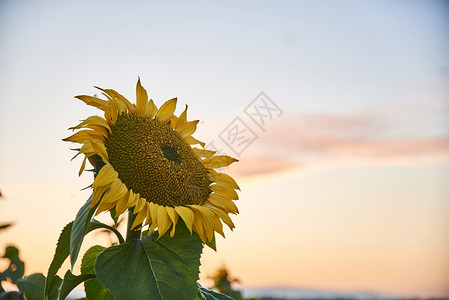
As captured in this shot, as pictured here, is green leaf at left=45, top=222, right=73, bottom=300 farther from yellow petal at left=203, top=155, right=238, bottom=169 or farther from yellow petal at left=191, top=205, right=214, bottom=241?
yellow petal at left=203, top=155, right=238, bottom=169

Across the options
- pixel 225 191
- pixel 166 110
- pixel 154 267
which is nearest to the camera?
pixel 154 267

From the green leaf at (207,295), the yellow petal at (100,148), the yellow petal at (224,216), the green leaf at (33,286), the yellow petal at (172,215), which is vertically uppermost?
the yellow petal at (100,148)

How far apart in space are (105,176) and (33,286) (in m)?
0.44

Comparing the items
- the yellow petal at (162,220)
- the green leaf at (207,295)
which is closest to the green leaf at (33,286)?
the yellow petal at (162,220)

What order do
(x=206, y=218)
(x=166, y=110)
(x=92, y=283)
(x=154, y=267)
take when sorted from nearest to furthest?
(x=154, y=267) < (x=206, y=218) < (x=92, y=283) < (x=166, y=110)

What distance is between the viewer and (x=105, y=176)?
1.59m

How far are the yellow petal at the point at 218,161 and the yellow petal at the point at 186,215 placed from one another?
0.37 meters

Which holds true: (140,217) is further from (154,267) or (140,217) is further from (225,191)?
(225,191)

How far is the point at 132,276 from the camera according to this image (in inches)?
61.1

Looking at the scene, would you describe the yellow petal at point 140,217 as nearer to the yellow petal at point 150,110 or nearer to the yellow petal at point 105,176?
the yellow petal at point 105,176

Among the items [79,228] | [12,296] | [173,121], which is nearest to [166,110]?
[173,121]

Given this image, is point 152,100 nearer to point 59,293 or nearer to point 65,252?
point 65,252

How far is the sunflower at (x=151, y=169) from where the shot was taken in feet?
5.30

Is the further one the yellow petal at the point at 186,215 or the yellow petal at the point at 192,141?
the yellow petal at the point at 192,141
